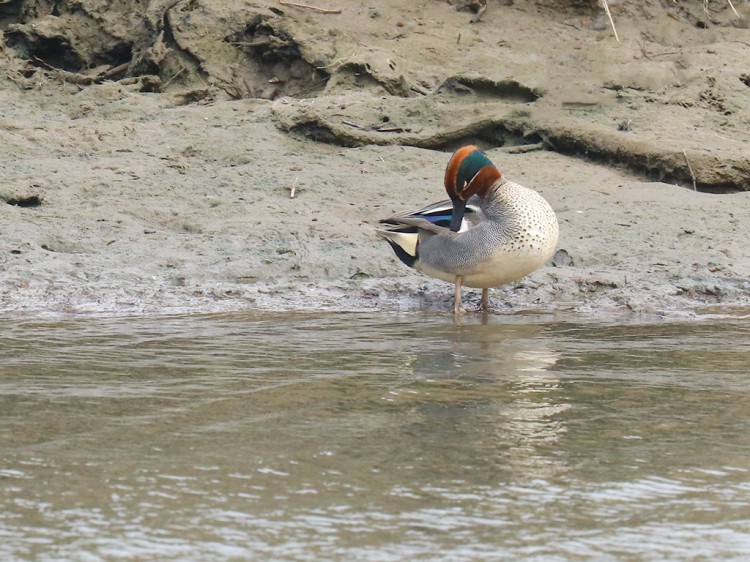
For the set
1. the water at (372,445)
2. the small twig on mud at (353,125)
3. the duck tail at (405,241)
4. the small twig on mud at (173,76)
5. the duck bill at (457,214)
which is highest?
the small twig on mud at (173,76)

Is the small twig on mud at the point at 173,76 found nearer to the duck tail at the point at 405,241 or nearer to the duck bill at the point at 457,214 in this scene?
the duck tail at the point at 405,241

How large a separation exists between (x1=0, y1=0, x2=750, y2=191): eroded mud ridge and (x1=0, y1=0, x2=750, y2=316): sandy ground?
17 millimetres

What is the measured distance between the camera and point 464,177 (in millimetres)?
6434

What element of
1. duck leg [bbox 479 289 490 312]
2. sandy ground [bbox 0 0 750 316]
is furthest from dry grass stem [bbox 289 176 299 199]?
duck leg [bbox 479 289 490 312]

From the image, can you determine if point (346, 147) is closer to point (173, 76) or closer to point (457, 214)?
point (173, 76)

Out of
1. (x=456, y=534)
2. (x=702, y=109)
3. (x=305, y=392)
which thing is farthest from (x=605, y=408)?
(x=702, y=109)

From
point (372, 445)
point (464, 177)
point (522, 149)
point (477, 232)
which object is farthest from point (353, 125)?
point (372, 445)

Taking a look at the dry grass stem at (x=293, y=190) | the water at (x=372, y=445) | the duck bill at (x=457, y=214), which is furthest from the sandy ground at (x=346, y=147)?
the water at (x=372, y=445)

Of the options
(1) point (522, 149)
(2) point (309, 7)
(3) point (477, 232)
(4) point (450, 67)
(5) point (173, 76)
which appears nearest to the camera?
(3) point (477, 232)

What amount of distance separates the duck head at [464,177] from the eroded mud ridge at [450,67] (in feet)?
6.30

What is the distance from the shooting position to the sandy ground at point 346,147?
6824mm

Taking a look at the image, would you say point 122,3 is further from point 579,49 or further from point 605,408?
point 605,408

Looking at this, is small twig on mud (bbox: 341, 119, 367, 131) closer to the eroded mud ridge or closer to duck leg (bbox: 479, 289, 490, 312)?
the eroded mud ridge

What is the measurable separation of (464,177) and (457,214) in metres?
0.20
